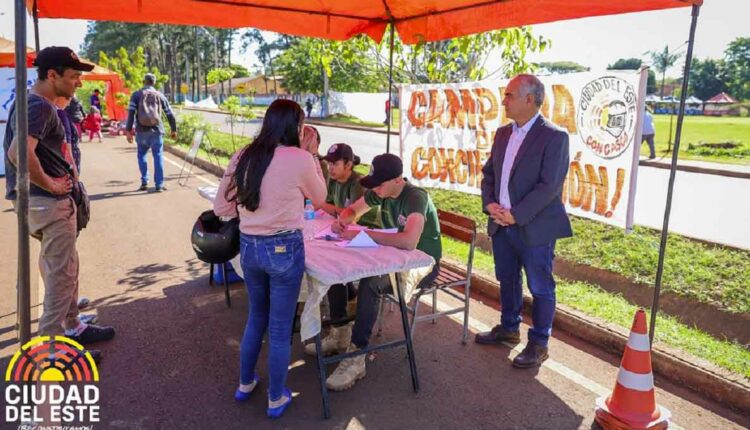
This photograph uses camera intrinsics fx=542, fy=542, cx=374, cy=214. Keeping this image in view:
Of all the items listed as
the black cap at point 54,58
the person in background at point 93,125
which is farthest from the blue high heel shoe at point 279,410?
the person in background at point 93,125

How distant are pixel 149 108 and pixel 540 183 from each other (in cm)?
763

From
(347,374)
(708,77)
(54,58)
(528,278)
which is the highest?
(708,77)

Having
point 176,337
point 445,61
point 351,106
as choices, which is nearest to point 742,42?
point 351,106

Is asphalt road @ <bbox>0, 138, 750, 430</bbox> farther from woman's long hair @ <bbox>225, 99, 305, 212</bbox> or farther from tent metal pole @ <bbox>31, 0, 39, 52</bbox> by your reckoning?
tent metal pole @ <bbox>31, 0, 39, 52</bbox>

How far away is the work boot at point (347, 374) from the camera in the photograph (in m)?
3.40

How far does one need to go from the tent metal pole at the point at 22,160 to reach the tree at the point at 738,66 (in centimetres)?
8290

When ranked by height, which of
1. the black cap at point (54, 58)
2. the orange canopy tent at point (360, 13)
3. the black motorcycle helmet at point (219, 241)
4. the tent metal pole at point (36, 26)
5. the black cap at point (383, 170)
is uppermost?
the orange canopy tent at point (360, 13)

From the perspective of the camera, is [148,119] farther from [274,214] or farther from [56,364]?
[274,214]

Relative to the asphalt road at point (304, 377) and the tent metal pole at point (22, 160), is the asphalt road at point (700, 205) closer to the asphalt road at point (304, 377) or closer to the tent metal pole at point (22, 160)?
the asphalt road at point (304, 377)

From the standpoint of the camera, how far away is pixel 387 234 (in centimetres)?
346

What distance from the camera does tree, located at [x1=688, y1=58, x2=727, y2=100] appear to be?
8025 cm

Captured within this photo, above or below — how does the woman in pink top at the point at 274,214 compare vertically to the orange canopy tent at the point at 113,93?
below

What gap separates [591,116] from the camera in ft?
15.7

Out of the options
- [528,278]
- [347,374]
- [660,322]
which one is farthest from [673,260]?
[347,374]
